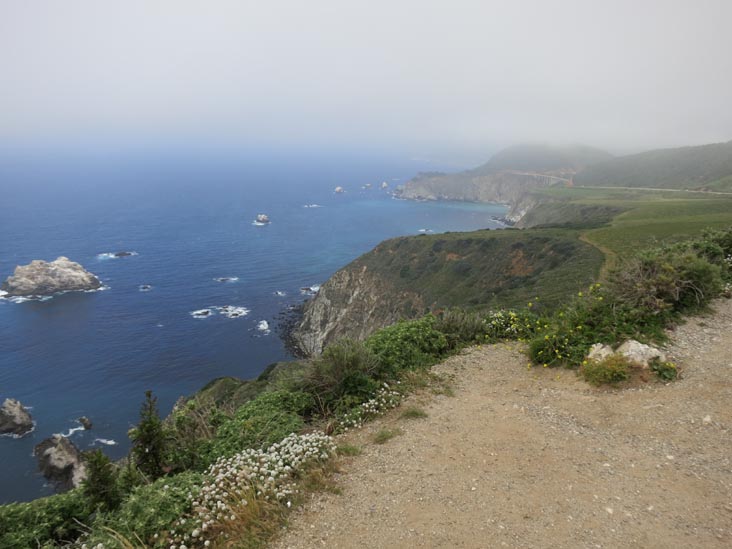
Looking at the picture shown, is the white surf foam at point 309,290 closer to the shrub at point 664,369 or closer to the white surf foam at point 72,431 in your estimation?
the white surf foam at point 72,431

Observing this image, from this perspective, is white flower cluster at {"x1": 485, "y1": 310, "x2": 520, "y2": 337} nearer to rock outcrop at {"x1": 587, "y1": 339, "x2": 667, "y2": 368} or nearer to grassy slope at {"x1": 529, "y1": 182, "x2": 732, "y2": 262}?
rock outcrop at {"x1": 587, "y1": 339, "x2": 667, "y2": 368}

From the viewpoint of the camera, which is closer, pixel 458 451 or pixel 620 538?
pixel 620 538

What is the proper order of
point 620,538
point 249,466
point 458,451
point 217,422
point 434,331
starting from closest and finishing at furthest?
point 620,538
point 249,466
point 458,451
point 217,422
point 434,331

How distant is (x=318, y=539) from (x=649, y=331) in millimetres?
8949

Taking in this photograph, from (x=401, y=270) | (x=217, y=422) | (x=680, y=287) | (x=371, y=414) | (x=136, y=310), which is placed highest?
(x=680, y=287)

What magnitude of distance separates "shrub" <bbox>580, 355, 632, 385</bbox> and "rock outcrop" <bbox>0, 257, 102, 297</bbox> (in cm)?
9538

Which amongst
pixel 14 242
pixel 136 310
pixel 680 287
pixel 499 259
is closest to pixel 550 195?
pixel 499 259

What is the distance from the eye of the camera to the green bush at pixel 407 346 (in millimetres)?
10250

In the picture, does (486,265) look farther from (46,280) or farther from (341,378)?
(46,280)

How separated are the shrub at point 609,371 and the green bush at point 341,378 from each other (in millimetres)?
4830

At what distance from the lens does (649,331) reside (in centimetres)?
959

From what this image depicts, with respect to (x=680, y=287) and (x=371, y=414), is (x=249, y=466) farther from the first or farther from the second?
(x=680, y=287)

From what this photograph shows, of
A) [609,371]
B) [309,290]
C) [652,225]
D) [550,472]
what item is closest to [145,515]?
[550,472]

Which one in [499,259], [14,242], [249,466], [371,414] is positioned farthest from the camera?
[14,242]
